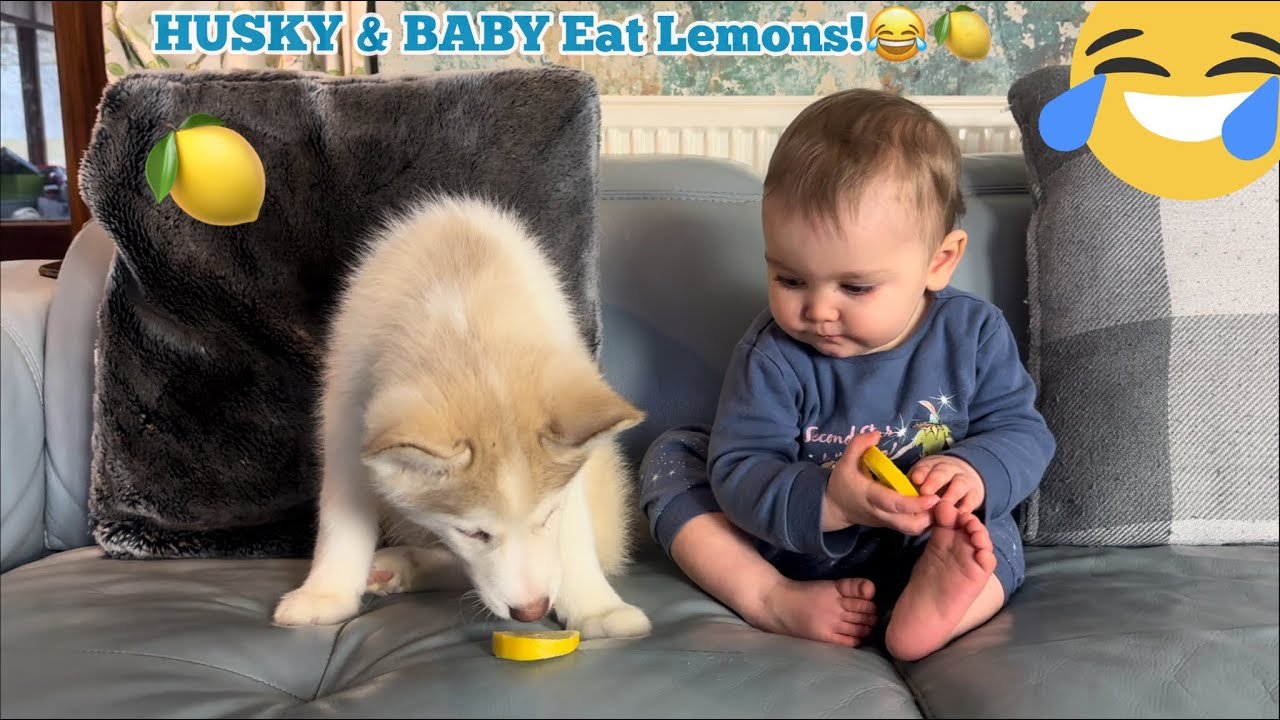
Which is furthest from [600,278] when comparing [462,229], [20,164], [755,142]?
[20,164]

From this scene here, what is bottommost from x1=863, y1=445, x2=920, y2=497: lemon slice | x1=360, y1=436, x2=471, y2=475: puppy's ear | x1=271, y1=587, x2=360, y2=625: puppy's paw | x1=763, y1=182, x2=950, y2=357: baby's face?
x1=271, y1=587, x2=360, y2=625: puppy's paw

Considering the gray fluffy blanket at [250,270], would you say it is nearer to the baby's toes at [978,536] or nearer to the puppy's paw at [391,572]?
the puppy's paw at [391,572]

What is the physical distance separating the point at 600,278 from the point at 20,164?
2769 millimetres

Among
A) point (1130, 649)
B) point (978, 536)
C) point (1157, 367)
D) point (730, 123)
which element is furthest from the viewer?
point (730, 123)

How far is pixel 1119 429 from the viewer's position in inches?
49.5

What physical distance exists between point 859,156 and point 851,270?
139mm

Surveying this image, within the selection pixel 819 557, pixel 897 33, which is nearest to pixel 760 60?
pixel 897 33

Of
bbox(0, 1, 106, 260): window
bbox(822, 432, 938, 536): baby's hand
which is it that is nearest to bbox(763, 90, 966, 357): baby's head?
bbox(822, 432, 938, 536): baby's hand

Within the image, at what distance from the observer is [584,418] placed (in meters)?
1.06

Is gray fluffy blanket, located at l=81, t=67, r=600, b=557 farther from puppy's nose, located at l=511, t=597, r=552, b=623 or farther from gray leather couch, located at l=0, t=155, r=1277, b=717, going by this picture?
puppy's nose, located at l=511, t=597, r=552, b=623

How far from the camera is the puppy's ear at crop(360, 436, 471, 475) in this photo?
38.1 inches

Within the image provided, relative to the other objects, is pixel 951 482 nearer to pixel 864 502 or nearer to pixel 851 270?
pixel 864 502

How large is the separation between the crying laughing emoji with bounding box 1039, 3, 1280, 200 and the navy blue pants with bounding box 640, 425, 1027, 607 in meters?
0.54

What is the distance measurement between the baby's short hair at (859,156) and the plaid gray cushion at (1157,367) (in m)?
0.27
